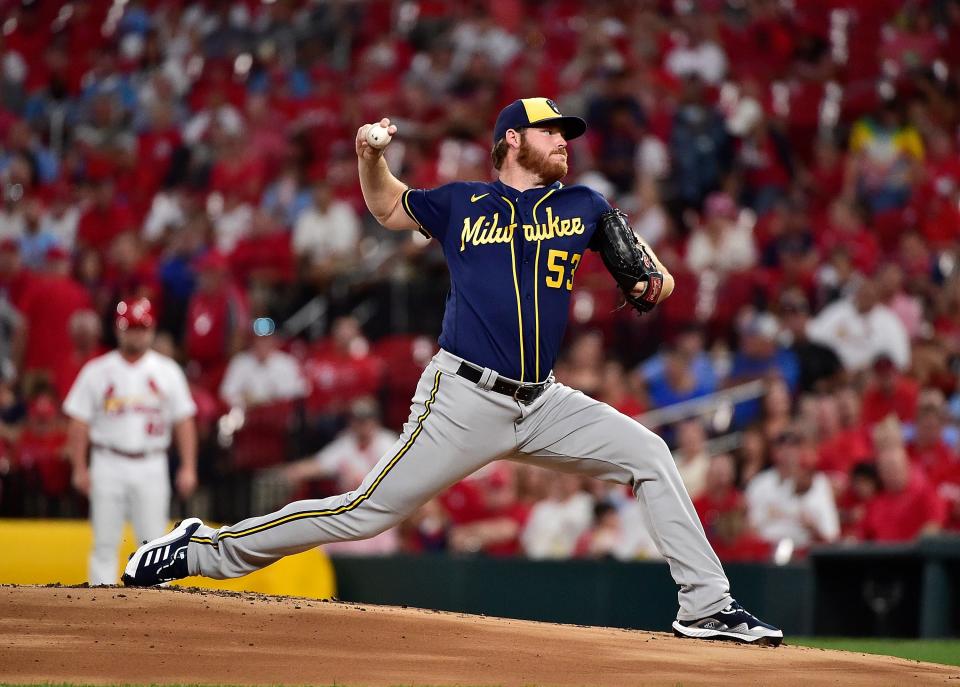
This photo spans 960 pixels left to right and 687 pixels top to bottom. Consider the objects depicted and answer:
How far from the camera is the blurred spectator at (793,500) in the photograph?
9.30m

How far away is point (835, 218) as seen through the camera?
12.2 meters

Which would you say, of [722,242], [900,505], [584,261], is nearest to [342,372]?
[584,261]

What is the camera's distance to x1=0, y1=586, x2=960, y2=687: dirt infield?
4.59m

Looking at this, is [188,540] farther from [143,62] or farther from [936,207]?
[143,62]

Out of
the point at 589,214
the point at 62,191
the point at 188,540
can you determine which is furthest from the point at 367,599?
the point at 62,191

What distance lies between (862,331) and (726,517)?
2391 mm

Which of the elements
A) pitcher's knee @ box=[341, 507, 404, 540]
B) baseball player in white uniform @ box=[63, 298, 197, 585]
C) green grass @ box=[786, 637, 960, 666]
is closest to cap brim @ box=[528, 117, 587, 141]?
pitcher's knee @ box=[341, 507, 404, 540]

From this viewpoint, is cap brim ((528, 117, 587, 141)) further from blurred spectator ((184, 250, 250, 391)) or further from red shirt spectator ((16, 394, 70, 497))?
blurred spectator ((184, 250, 250, 391))

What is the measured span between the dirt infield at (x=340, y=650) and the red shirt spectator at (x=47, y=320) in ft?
25.7

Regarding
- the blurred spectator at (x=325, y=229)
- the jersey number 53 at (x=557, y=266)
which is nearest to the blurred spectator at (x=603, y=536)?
the blurred spectator at (x=325, y=229)

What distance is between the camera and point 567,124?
18.1ft

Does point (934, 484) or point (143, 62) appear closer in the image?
point (934, 484)

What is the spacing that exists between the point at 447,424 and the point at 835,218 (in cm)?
776

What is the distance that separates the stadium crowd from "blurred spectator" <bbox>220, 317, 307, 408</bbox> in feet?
0.07
